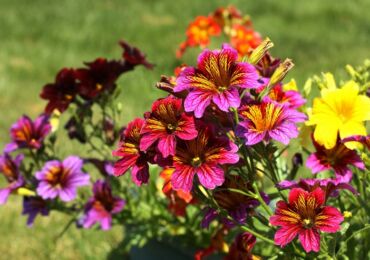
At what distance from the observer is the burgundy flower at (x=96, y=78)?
181 cm

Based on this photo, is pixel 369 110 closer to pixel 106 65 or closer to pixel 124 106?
pixel 106 65

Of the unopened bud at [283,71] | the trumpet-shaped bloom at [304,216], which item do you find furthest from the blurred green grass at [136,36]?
the trumpet-shaped bloom at [304,216]

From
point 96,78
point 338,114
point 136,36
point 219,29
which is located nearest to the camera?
point 338,114

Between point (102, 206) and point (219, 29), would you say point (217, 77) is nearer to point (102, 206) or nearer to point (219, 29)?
point (102, 206)

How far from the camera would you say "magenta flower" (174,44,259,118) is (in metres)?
1.19

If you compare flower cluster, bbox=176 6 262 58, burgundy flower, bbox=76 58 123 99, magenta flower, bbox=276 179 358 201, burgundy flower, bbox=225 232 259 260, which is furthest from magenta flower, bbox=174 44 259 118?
flower cluster, bbox=176 6 262 58

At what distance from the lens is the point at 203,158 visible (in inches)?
47.9

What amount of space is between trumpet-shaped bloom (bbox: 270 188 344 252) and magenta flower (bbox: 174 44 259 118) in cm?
23

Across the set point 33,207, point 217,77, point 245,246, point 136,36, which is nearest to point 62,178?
point 33,207

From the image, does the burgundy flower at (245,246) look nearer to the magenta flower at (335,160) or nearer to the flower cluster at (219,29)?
the magenta flower at (335,160)

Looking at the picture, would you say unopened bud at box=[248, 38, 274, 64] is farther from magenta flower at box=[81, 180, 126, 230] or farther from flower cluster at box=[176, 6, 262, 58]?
flower cluster at box=[176, 6, 262, 58]

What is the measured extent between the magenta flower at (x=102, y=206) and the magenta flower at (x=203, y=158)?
76 centimetres

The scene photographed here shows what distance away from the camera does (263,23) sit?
563 cm

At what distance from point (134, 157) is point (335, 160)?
19.5 inches
